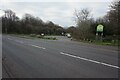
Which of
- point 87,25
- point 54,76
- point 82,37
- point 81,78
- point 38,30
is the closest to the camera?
point 81,78

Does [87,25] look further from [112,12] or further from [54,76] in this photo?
[54,76]

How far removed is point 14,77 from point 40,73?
105cm

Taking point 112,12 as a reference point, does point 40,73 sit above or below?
below

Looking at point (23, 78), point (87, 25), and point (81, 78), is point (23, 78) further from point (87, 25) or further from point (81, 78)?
point (87, 25)

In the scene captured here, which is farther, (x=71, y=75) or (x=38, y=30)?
(x=38, y=30)

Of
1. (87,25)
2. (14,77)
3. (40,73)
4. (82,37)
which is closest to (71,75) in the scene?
(40,73)

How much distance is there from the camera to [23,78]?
9.98 m

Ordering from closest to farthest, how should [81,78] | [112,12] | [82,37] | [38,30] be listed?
[81,78] < [112,12] < [82,37] < [38,30]

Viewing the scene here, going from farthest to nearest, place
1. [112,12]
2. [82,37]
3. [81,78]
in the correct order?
[82,37], [112,12], [81,78]

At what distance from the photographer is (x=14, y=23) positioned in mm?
119500

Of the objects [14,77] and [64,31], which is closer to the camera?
[14,77]

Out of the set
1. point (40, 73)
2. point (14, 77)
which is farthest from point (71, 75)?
point (14, 77)

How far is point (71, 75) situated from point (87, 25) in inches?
→ 2201

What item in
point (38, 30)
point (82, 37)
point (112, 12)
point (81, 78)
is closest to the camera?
point (81, 78)
